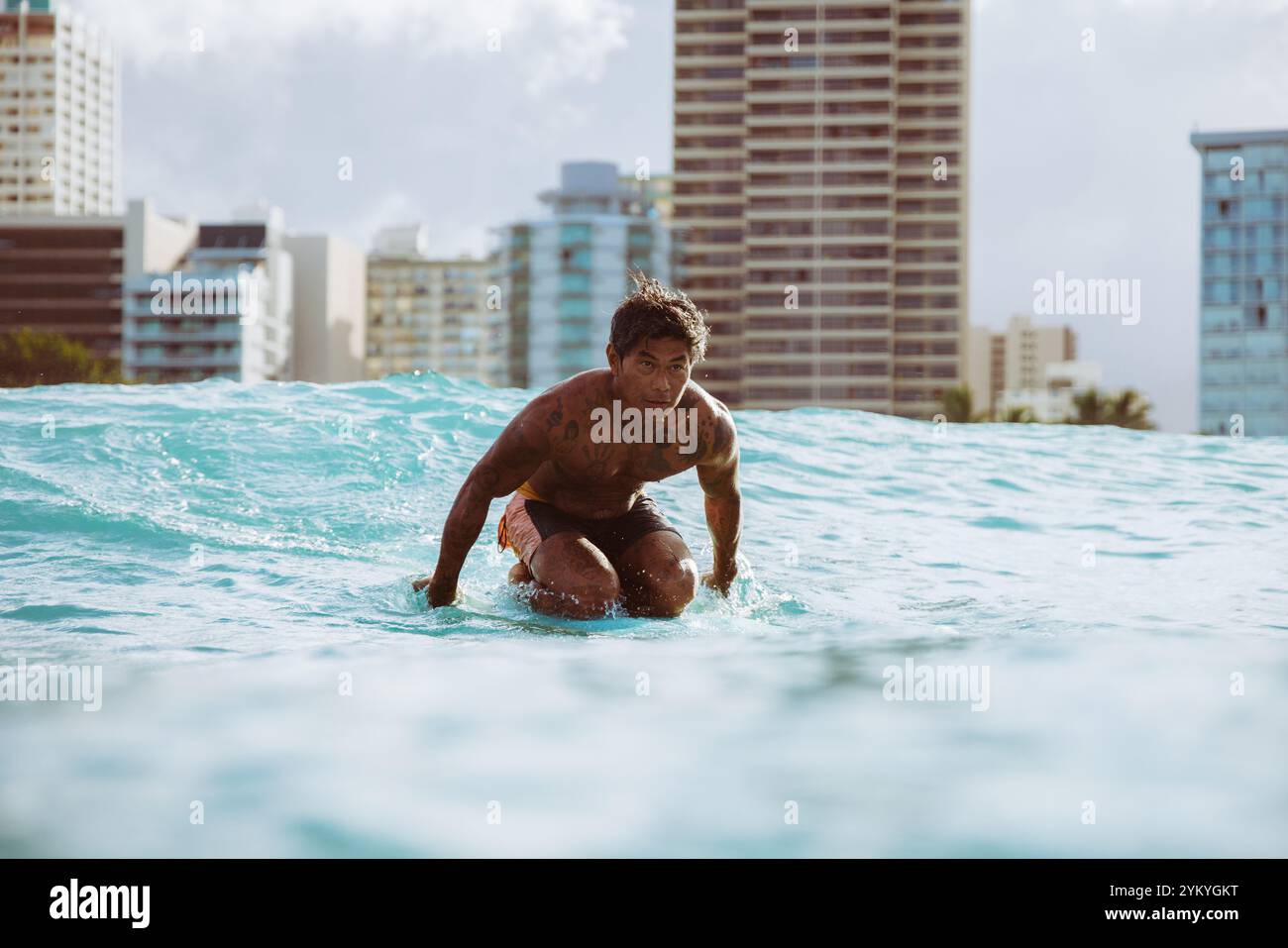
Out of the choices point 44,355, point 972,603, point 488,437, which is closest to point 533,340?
point 44,355

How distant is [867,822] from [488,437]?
981 centimetres

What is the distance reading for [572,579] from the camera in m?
6.11

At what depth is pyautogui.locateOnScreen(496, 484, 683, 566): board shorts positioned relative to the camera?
6473 millimetres

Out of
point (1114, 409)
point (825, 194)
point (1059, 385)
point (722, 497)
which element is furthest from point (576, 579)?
point (1059, 385)

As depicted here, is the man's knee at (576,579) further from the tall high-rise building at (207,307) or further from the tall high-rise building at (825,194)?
the tall high-rise building at (207,307)

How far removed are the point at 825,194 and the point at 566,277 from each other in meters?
19.1

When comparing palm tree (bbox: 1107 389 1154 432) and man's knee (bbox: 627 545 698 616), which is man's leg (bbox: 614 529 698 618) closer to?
man's knee (bbox: 627 545 698 616)

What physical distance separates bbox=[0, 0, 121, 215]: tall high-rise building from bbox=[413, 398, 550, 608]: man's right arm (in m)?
151

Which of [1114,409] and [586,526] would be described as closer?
[586,526]

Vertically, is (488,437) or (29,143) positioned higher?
(29,143)

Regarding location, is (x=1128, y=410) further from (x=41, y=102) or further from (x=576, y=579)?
(x=41, y=102)

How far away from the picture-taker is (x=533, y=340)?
9031 centimetres

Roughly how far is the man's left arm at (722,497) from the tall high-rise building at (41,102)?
5934 inches
